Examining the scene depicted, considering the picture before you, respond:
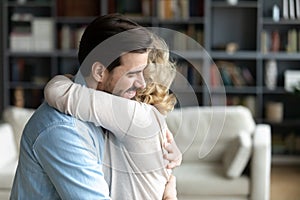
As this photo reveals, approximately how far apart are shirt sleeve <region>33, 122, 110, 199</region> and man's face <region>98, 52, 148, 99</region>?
120 millimetres

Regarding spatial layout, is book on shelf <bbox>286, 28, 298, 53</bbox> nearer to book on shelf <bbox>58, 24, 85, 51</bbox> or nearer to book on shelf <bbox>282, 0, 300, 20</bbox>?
book on shelf <bbox>282, 0, 300, 20</bbox>

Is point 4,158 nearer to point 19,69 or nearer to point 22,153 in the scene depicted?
point 19,69

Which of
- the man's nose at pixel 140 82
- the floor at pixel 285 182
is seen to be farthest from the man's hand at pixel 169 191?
the floor at pixel 285 182

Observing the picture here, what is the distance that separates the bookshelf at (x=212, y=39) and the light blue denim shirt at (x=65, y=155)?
476 centimetres

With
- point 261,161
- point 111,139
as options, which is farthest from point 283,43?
point 111,139

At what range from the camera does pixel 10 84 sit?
20.2 feet

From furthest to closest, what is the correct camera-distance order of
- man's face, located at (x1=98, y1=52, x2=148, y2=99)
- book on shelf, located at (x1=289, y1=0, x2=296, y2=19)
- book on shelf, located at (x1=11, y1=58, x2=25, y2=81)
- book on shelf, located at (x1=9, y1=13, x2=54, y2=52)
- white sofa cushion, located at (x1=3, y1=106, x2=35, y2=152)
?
book on shelf, located at (x1=11, y1=58, x2=25, y2=81), book on shelf, located at (x1=9, y1=13, x2=54, y2=52), book on shelf, located at (x1=289, y1=0, x2=296, y2=19), white sofa cushion, located at (x1=3, y1=106, x2=35, y2=152), man's face, located at (x1=98, y1=52, x2=148, y2=99)

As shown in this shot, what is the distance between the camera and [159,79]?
45.6 inches

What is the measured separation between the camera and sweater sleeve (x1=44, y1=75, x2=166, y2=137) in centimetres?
112

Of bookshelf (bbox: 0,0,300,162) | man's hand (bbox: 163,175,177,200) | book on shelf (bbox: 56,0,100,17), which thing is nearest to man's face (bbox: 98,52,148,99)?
man's hand (bbox: 163,175,177,200)

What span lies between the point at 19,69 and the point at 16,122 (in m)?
2.10

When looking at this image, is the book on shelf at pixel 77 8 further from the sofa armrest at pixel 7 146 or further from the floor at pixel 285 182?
the floor at pixel 285 182

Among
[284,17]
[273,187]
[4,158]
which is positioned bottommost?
[273,187]

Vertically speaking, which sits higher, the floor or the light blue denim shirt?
the light blue denim shirt
